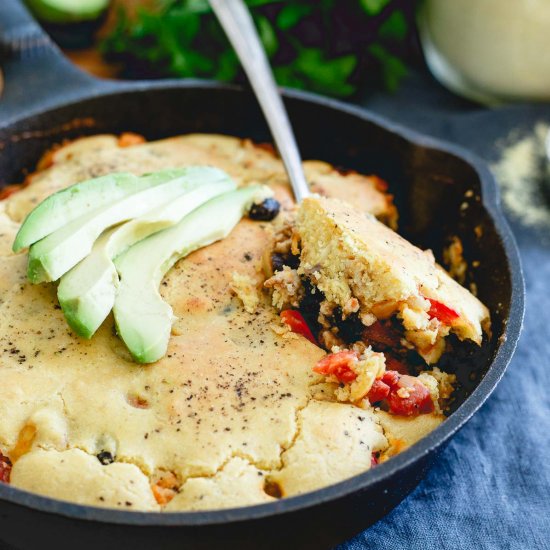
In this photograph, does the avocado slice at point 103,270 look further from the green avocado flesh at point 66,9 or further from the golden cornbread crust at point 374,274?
the green avocado flesh at point 66,9

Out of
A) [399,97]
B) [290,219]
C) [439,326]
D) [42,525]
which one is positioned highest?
[42,525]

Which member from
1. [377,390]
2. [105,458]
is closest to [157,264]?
[105,458]

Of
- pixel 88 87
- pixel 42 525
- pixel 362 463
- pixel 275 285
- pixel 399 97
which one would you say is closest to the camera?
pixel 42 525

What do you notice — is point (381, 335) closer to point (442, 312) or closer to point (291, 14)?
point (442, 312)

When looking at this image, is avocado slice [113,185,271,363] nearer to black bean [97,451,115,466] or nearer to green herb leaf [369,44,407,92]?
black bean [97,451,115,466]

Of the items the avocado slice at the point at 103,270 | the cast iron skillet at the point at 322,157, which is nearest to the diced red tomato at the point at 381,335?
the cast iron skillet at the point at 322,157

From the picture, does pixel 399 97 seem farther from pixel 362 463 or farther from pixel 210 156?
pixel 362 463

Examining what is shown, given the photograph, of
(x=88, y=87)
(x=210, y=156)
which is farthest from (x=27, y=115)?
(x=210, y=156)
